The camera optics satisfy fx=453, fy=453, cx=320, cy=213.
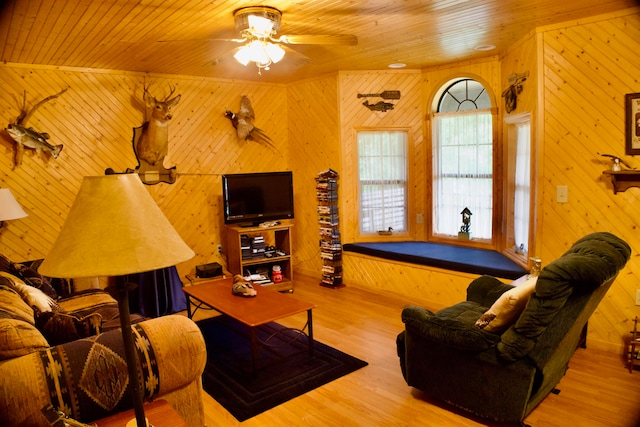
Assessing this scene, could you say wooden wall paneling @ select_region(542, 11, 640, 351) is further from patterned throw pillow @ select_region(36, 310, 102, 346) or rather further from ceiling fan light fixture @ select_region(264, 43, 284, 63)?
patterned throw pillow @ select_region(36, 310, 102, 346)

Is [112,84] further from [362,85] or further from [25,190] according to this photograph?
[362,85]

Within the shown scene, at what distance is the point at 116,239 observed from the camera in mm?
1306

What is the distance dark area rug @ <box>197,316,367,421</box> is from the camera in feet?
10.5

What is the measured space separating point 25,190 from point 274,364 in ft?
10.6

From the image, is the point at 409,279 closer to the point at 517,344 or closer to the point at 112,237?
the point at 517,344

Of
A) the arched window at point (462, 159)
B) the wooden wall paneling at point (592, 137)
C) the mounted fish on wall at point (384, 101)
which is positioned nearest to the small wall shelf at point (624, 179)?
the wooden wall paneling at point (592, 137)

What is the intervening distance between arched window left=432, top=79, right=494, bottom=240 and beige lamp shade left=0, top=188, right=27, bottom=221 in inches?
175

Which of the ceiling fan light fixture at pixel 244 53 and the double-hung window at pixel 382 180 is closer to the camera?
the ceiling fan light fixture at pixel 244 53

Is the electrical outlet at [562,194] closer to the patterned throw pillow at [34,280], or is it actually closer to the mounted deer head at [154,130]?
the mounted deer head at [154,130]

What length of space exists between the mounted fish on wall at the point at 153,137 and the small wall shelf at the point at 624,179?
14.6 feet

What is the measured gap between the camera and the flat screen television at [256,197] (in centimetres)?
549

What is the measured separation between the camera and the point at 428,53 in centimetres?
477

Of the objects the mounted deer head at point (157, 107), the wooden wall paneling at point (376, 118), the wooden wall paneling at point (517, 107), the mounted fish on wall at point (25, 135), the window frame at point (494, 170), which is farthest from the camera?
the wooden wall paneling at point (376, 118)

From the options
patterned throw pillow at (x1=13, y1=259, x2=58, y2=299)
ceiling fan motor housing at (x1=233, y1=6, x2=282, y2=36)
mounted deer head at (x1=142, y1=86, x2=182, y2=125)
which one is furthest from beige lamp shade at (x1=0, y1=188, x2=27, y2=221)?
ceiling fan motor housing at (x1=233, y1=6, x2=282, y2=36)
